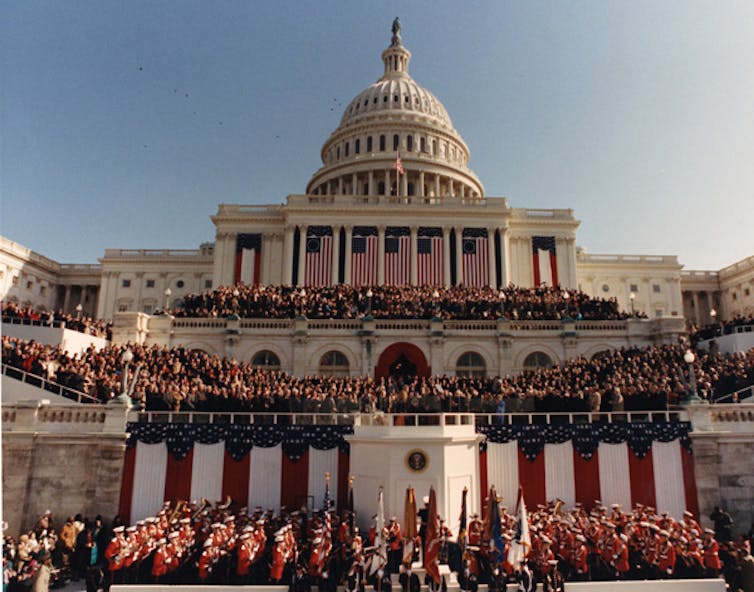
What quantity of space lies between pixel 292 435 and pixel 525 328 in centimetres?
2051

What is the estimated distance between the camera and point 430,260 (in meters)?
62.5

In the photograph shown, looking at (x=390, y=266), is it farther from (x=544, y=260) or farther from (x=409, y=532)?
(x=409, y=532)

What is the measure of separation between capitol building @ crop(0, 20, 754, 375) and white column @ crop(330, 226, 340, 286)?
16cm

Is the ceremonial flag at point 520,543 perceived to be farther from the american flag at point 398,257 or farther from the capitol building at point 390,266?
the american flag at point 398,257

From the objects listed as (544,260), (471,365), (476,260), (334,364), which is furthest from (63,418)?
(544,260)

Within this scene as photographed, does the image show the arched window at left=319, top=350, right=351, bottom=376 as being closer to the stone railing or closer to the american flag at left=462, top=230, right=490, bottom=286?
the stone railing

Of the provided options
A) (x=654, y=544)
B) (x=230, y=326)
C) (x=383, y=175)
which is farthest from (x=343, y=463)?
(x=383, y=175)

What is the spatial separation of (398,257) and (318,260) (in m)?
8.67

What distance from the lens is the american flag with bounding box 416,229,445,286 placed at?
61625 mm

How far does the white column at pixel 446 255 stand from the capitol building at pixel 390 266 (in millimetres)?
158

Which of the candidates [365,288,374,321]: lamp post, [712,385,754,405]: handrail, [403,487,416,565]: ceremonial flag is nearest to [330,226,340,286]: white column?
[365,288,374,321]: lamp post

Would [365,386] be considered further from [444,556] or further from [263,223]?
[263,223]

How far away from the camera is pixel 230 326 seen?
1475 inches

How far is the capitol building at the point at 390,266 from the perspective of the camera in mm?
37688
